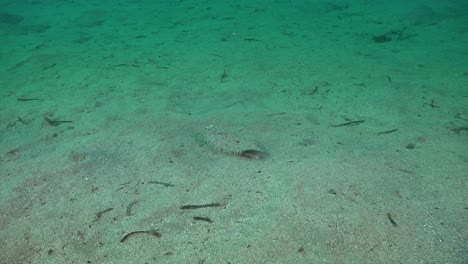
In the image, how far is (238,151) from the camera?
3.20 metres

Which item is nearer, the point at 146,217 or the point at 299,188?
the point at 146,217

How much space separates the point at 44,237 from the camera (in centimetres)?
230

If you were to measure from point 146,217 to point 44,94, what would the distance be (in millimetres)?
3558

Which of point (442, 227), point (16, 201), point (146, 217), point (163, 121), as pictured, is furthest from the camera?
point (163, 121)

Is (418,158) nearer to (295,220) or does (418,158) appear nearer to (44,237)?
(295,220)

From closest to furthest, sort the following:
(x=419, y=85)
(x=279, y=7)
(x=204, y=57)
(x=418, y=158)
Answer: (x=418, y=158) < (x=419, y=85) < (x=204, y=57) < (x=279, y=7)

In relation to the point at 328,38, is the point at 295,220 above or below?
below

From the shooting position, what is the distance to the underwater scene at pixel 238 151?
2227 millimetres

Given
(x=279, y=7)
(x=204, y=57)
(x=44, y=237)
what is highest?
(x=279, y=7)

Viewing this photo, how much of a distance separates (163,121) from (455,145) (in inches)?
128


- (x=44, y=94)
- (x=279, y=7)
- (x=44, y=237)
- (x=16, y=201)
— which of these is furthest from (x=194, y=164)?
(x=279, y=7)

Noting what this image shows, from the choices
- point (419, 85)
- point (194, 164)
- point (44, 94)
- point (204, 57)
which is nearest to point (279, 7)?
point (204, 57)

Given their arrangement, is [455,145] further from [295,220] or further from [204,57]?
[204,57]

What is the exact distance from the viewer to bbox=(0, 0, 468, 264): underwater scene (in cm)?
223
